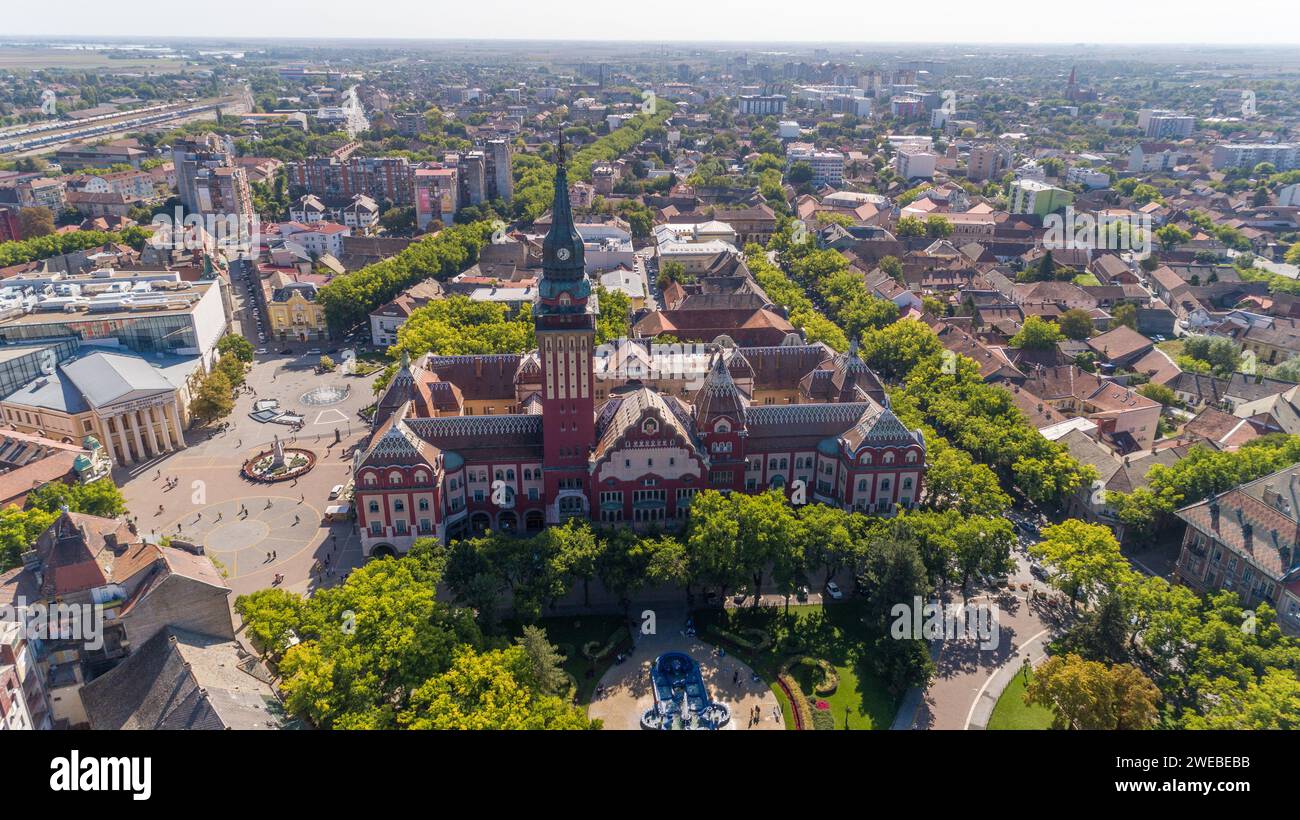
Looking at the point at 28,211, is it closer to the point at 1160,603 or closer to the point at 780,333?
the point at 780,333

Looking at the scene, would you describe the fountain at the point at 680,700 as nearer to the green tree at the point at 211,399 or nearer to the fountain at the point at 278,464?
the fountain at the point at 278,464

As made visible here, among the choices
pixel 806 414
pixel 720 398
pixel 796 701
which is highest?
pixel 720 398

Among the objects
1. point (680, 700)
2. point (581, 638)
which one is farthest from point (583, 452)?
point (680, 700)

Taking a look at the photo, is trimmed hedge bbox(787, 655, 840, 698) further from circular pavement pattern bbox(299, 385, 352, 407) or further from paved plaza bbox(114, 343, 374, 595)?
circular pavement pattern bbox(299, 385, 352, 407)

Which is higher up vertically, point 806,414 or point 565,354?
point 565,354

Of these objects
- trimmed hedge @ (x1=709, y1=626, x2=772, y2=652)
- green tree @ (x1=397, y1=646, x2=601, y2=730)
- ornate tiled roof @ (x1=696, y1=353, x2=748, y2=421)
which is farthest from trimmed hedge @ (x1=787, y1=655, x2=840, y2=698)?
ornate tiled roof @ (x1=696, y1=353, x2=748, y2=421)

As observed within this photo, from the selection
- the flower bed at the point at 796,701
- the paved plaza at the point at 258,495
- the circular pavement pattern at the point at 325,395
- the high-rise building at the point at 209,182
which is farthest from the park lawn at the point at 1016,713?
the high-rise building at the point at 209,182

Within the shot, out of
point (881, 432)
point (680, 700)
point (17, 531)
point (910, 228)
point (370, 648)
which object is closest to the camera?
point (370, 648)

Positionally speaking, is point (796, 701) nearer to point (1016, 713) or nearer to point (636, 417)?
point (1016, 713)
